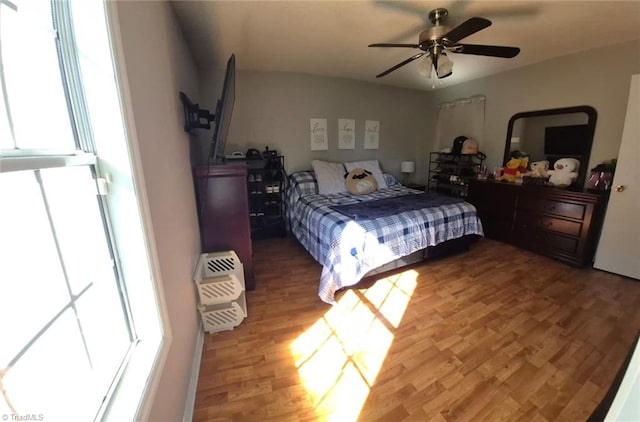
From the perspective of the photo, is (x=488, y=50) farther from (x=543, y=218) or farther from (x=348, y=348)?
(x=348, y=348)

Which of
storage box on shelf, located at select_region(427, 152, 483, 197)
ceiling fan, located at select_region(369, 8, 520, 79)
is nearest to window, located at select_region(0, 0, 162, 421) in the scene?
ceiling fan, located at select_region(369, 8, 520, 79)

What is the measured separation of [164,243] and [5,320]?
Result: 0.65 meters

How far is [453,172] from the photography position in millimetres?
4164

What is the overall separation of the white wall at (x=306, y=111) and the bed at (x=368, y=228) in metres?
0.96

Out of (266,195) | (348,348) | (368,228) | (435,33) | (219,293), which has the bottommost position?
(348,348)

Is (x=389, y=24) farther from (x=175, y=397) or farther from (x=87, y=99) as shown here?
(x=175, y=397)

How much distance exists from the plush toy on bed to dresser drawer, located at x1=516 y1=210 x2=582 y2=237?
1856mm

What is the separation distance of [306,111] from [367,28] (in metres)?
1.64

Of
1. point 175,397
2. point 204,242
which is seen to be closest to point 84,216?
point 175,397

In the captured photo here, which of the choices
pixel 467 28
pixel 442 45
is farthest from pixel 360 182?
pixel 467 28

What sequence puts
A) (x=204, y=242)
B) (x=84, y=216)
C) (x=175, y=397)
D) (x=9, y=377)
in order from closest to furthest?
1. (x=9, y=377)
2. (x=84, y=216)
3. (x=175, y=397)
4. (x=204, y=242)

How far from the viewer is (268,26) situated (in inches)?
84.1

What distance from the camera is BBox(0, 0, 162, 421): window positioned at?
0.49 meters

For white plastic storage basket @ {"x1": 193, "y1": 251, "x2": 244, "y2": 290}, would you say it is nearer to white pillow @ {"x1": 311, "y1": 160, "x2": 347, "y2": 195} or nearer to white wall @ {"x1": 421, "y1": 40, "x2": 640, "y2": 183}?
white pillow @ {"x1": 311, "y1": 160, "x2": 347, "y2": 195}
